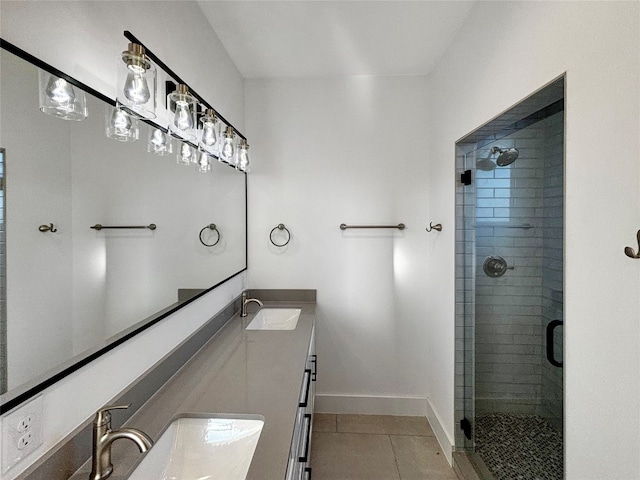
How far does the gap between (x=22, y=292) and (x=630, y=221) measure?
1498 millimetres

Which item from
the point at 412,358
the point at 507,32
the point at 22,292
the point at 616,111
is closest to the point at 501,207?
the point at 507,32

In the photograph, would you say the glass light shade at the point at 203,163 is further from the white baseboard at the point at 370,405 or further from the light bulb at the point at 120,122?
the white baseboard at the point at 370,405

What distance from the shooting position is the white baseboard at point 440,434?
2274 mm

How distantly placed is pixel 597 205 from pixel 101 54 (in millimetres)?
1574

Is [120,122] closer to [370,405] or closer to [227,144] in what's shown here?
[227,144]

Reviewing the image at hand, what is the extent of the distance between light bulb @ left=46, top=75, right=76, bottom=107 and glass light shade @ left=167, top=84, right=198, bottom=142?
506 mm

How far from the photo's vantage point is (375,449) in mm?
2398

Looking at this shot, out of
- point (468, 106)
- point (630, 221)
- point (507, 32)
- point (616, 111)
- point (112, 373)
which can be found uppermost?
point (507, 32)

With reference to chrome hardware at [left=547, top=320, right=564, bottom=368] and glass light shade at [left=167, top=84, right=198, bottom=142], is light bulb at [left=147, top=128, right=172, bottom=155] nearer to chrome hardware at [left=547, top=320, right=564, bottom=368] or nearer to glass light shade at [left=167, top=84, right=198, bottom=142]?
glass light shade at [left=167, top=84, right=198, bottom=142]

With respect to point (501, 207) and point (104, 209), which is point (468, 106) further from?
point (104, 209)

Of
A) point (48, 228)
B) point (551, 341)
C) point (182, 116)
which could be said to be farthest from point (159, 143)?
point (551, 341)

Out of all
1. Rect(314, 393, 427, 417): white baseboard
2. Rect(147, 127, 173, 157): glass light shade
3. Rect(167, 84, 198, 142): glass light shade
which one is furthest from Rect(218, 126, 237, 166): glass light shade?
Rect(314, 393, 427, 417): white baseboard

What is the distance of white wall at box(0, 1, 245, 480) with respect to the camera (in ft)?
2.81

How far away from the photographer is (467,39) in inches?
79.0
